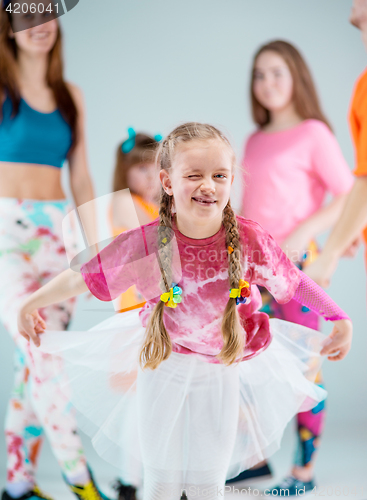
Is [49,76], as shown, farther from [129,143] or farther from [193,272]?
[193,272]

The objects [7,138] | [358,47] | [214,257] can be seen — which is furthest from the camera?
[358,47]

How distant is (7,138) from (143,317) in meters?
0.69

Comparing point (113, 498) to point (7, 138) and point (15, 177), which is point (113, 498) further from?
point (7, 138)

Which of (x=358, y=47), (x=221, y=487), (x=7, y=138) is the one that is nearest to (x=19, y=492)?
(x=221, y=487)

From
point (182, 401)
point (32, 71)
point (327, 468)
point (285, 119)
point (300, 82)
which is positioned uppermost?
point (32, 71)

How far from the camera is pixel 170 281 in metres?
1.01

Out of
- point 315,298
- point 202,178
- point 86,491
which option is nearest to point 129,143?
point 202,178

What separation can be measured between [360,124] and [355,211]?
269mm

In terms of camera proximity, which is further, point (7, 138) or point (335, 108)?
point (335, 108)

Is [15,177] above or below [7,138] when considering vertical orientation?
below

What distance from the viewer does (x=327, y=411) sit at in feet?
6.86

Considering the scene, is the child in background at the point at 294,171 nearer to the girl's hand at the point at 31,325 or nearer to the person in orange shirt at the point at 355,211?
the person in orange shirt at the point at 355,211

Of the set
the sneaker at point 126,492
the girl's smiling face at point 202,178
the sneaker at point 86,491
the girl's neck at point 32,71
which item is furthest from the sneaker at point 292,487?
the girl's neck at point 32,71

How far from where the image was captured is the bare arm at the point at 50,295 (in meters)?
1.03
